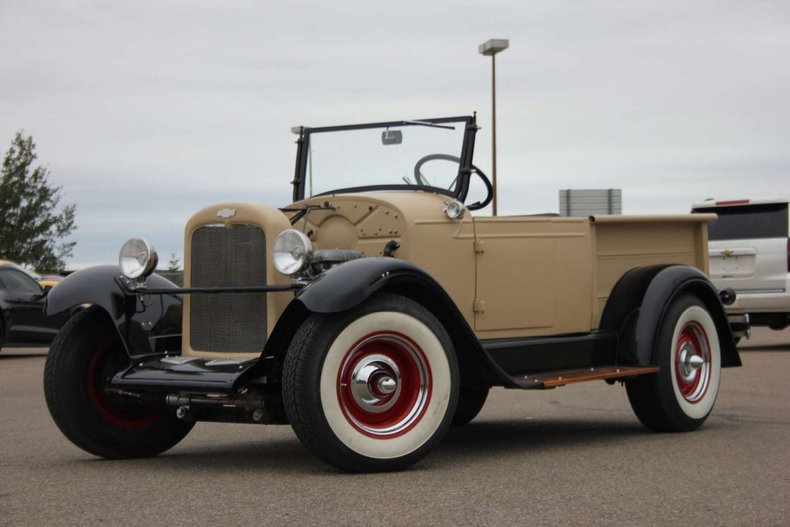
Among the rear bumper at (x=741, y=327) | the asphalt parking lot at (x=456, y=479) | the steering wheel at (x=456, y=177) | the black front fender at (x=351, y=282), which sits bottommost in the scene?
the asphalt parking lot at (x=456, y=479)

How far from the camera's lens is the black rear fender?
8602 millimetres

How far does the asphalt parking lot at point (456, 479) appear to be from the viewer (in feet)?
17.5

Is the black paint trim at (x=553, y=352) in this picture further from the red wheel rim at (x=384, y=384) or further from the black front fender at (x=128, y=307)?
the black front fender at (x=128, y=307)

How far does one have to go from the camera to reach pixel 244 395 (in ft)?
21.8

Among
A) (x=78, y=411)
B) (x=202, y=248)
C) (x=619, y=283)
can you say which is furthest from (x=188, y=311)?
(x=619, y=283)

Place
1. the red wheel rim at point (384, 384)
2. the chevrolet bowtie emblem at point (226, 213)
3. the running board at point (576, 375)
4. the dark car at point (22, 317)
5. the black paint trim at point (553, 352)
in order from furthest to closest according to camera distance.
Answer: the dark car at point (22, 317)
the black paint trim at point (553, 352)
the running board at point (576, 375)
the chevrolet bowtie emblem at point (226, 213)
the red wheel rim at point (384, 384)

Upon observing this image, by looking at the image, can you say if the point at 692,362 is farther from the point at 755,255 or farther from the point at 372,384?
the point at 755,255

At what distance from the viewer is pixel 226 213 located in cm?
743

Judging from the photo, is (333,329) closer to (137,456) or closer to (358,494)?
(358,494)

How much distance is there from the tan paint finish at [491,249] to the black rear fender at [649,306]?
0.11 metres

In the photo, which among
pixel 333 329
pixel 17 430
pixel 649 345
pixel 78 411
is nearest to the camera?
pixel 333 329

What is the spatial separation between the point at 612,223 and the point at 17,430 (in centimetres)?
469

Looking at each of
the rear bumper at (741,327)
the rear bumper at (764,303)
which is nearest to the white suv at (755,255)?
the rear bumper at (764,303)

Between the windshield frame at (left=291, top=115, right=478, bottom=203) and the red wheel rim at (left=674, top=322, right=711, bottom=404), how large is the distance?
6.25ft
